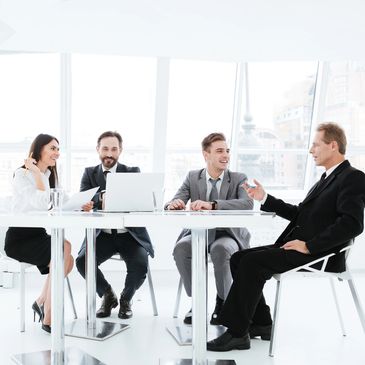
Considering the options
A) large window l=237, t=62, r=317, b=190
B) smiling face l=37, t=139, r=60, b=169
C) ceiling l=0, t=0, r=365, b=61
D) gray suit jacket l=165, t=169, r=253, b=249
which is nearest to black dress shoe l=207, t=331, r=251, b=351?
gray suit jacket l=165, t=169, r=253, b=249

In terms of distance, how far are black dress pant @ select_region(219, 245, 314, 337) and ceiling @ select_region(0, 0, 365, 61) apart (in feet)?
5.99

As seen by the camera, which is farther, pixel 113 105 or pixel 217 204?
pixel 113 105

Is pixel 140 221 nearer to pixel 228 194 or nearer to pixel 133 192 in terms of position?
pixel 133 192

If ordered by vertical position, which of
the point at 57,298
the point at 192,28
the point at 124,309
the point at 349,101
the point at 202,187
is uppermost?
the point at 192,28

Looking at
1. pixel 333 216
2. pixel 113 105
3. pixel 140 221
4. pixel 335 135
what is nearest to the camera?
pixel 140 221

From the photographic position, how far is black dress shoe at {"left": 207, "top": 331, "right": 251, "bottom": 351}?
9.74 ft

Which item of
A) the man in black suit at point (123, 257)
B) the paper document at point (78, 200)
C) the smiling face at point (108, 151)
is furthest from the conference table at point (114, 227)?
the smiling face at point (108, 151)

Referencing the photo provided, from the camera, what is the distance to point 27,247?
3.45 m

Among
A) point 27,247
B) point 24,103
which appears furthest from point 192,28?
point 24,103

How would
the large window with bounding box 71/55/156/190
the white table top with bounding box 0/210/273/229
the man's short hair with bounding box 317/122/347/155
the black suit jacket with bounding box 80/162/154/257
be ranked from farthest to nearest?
the large window with bounding box 71/55/156/190, the black suit jacket with bounding box 80/162/154/257, the man's short hair with bounding box 317/122/347/155, the white table top with bounding box 0/210/273/229

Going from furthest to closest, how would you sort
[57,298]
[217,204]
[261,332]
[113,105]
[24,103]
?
[113,105]
[24,103]
[217,204]
[261,332]
[57,298]

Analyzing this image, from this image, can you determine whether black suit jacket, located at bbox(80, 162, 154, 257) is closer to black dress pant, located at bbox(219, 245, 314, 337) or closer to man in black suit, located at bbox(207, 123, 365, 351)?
man in black suit, located at bbox(207, 123, 365, 351)

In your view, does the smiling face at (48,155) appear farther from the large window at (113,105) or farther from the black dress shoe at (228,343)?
the large window at (113,105)

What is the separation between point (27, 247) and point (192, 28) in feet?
6.72
